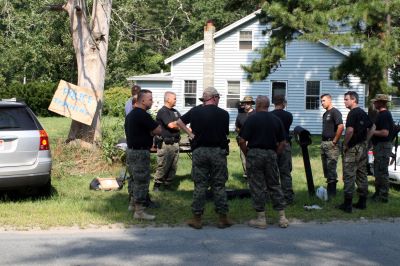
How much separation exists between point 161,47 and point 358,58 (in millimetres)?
43633

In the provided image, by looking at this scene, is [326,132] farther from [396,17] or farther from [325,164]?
[396,17]

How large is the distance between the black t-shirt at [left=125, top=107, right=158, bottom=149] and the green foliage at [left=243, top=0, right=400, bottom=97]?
9.22 m

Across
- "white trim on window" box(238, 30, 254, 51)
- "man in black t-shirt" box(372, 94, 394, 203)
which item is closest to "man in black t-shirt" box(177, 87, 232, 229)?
"man in black t-shirt" box(372, 94, 394, 203)

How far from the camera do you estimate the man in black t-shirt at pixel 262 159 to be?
7781mm

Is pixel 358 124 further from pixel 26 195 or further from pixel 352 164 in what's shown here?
pixel 26 195

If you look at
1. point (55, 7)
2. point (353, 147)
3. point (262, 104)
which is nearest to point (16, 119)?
point (262, 104)

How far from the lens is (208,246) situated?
22.0ft

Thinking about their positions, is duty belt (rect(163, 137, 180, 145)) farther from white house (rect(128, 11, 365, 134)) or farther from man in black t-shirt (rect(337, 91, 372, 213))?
white house (rect(128, 11, 365, 134))

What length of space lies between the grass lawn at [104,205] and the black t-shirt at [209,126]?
3.99 feet

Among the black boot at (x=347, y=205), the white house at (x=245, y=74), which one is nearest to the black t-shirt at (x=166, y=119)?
the black boot at (x=347, y=205)

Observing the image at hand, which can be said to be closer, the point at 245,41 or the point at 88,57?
the point at 88,57

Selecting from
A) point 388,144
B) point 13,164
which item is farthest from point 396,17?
point 13,164

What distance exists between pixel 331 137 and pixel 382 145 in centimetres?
87

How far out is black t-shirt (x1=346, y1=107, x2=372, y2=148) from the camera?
881 cm
